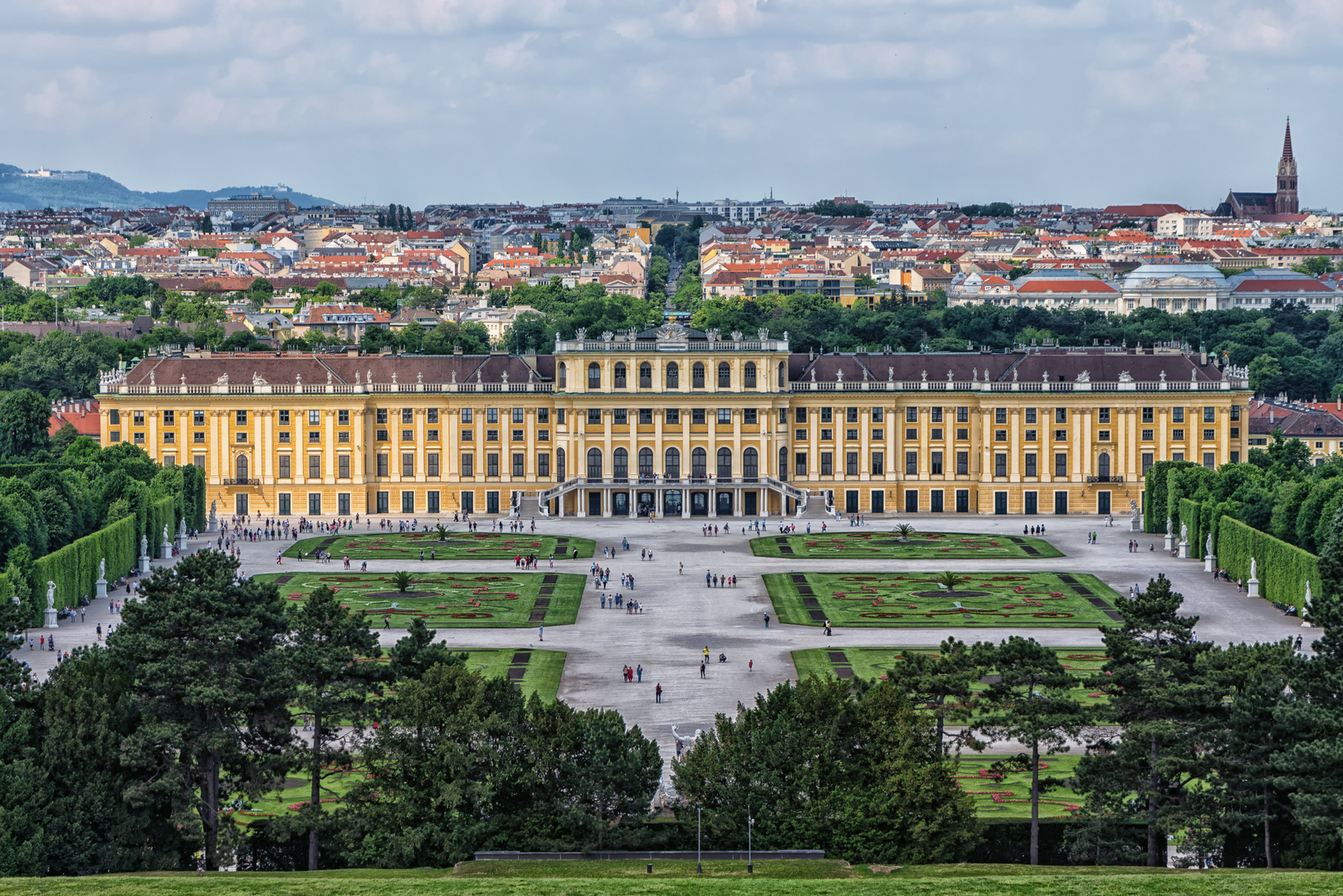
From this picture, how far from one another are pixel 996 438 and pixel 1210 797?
8040 centimetres

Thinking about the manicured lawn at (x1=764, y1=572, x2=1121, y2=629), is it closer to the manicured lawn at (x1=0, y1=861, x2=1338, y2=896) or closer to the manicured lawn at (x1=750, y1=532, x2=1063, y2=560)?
the manicured lawn at (x1=750, y1=532, x2=1063, y2=560)

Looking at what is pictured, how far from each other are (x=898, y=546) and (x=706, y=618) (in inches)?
1011

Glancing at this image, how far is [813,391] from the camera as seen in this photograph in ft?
430

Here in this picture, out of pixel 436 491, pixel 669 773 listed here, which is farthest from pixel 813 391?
pixel 669 773

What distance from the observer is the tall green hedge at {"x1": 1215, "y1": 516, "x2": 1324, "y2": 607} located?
8862 cm

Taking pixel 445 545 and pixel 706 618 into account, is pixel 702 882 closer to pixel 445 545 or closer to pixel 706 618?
pixel 706 618

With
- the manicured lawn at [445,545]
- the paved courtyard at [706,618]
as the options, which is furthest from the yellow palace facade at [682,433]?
the manicured lawn at [445,545]

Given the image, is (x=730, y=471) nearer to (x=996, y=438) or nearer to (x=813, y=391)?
(x=813, y=391)

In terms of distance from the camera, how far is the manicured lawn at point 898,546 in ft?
357

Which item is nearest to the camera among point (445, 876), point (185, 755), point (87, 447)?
point (445, 876)

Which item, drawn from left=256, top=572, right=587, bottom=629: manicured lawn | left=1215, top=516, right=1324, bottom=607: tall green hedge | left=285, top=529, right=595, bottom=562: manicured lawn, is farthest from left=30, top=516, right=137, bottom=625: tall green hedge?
left=1215, top=516, right=1324, bottom=607: tall green hedge

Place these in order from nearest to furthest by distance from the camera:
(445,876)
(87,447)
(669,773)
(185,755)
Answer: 1. (445,876)
2. (185,755)
3. (669,773)
4. (87,447)

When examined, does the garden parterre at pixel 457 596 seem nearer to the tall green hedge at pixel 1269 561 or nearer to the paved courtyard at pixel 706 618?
the paved courtyard at pixel 706 618

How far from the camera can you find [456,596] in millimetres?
95375
